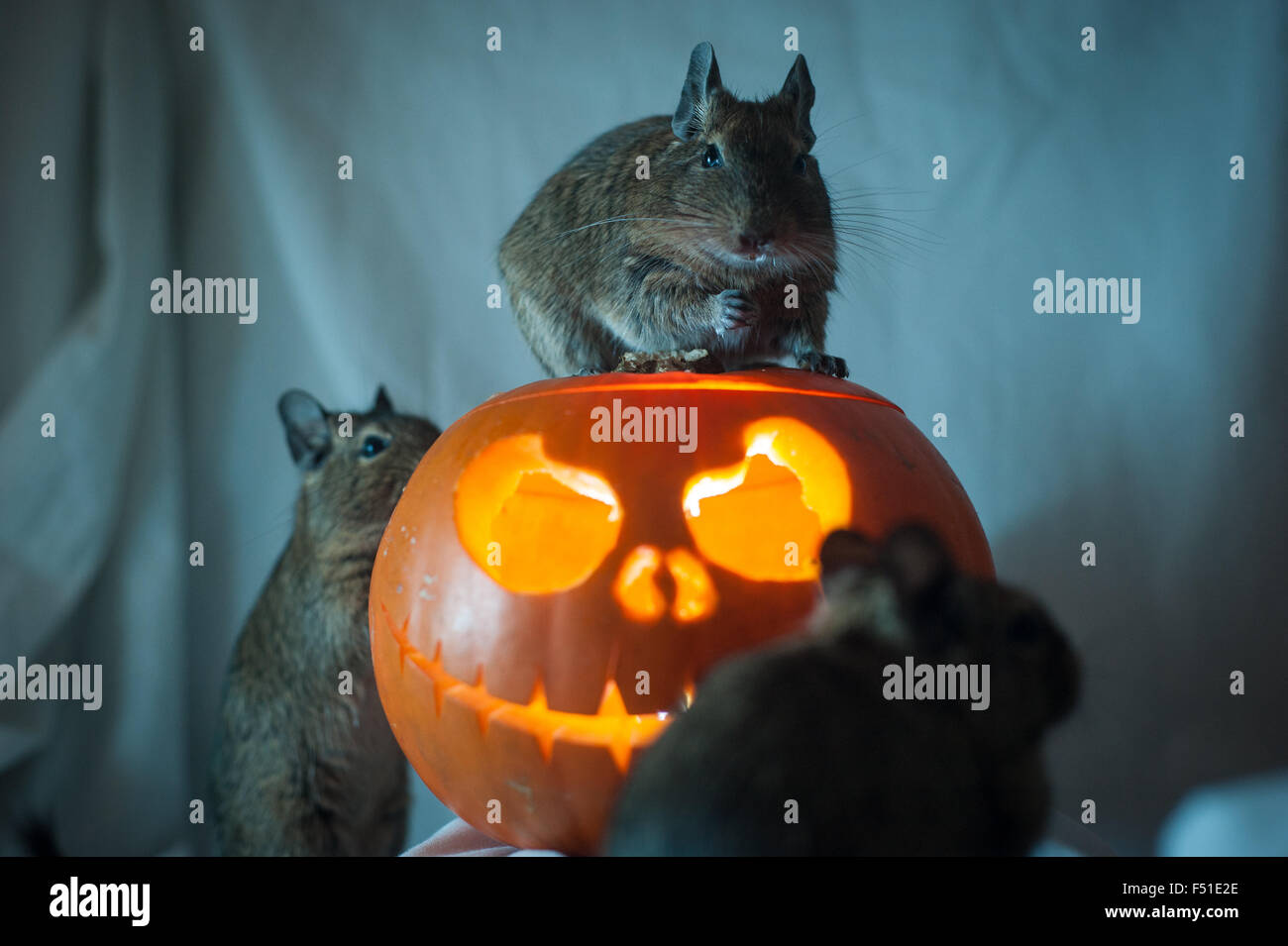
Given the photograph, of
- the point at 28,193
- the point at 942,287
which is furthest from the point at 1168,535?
the point at 28,193

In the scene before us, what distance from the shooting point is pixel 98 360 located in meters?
2.05

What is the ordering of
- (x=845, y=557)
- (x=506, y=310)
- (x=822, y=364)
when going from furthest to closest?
(x=506, y=310), (x=822, y=364), (x=845, y=557)

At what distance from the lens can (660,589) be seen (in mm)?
1131

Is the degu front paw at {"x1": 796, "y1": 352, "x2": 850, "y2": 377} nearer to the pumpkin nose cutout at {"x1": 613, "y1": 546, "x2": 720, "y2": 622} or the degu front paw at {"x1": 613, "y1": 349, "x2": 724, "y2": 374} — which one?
the degu front paw at {"x1": 613, "y1": 349, "x2": 724, "y2": 374}

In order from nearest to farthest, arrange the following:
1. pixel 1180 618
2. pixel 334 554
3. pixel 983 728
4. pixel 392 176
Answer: pixel 983 728 → pixel 334 554 → pixel 1180 618 → pixel 392 176

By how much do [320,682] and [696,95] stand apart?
132 cm

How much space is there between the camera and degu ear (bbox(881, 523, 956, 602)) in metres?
0.83

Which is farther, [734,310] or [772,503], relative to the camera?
[734,310]

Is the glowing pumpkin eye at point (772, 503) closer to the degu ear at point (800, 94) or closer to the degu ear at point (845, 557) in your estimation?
the degu ear at point (845, 557)

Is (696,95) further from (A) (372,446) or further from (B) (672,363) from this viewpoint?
(A) (372,446)

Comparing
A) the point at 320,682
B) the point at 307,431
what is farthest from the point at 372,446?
the point at 320,682

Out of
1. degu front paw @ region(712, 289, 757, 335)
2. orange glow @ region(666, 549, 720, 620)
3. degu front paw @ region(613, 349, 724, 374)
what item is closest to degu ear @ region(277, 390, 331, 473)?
degu front paw @ region(613, 349, 724, 374)

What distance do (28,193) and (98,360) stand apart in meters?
0.41
